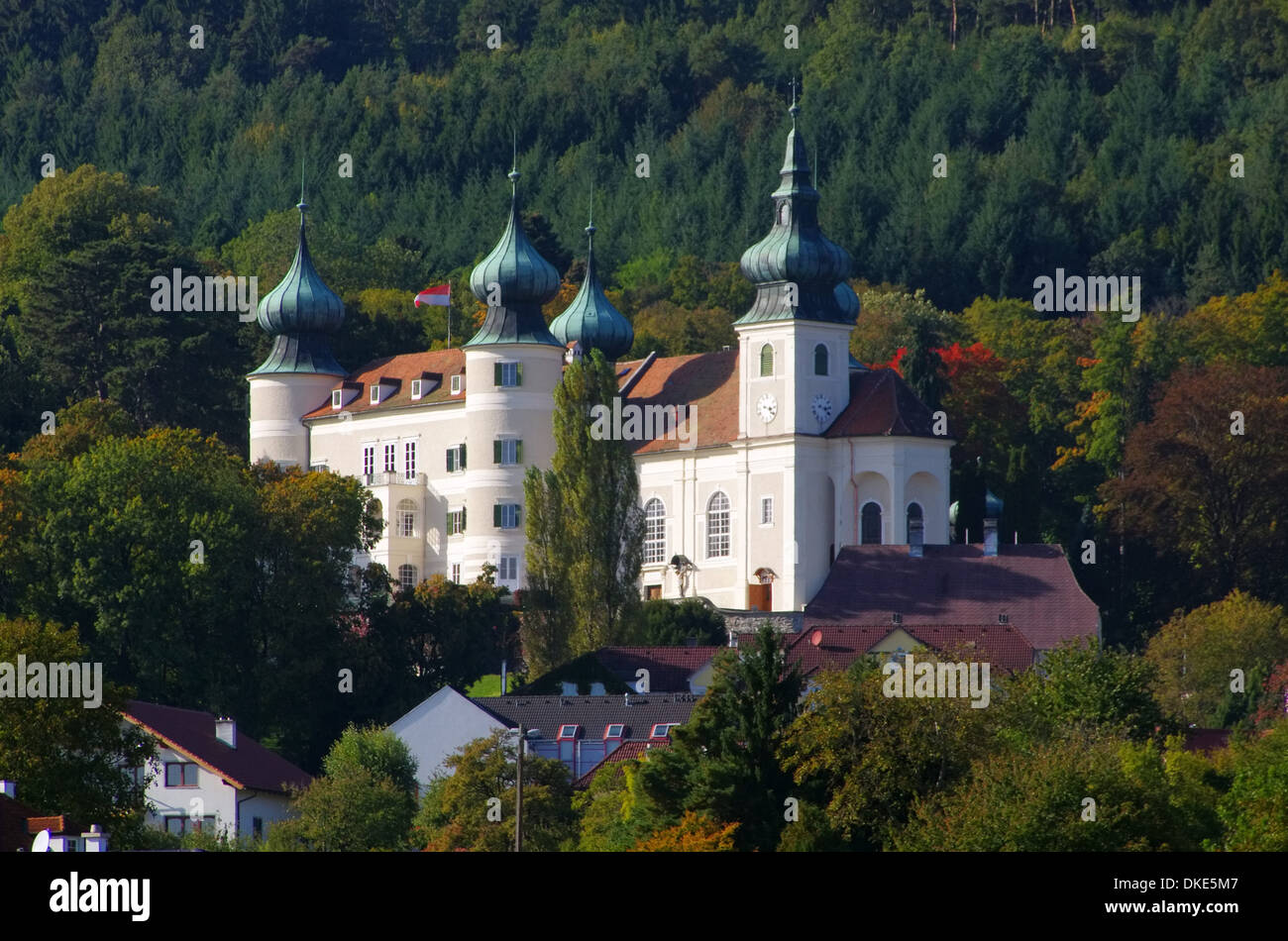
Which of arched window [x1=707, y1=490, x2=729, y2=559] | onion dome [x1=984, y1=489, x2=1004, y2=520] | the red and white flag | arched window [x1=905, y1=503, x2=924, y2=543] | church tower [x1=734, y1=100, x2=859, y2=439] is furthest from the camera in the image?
the red and white flag

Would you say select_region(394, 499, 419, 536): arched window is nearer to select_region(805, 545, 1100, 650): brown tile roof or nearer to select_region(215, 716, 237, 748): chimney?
select_region(805, 545, 1100, 650): brown tile roof

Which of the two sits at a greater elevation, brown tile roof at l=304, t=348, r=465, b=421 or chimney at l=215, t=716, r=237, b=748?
brown tile roof at l=304, t=348, r=465, b=421

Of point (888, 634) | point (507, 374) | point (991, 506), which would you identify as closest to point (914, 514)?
point (991, 506)

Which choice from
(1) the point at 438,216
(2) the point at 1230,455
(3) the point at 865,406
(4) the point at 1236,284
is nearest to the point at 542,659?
(3) the point at 865,406

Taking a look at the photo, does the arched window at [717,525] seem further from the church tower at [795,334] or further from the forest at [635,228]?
the forest at [635,228]

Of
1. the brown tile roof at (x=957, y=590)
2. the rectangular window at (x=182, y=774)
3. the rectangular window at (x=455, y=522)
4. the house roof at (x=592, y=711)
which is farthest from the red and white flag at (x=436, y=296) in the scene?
the rectangular window at (x=182, y=774)

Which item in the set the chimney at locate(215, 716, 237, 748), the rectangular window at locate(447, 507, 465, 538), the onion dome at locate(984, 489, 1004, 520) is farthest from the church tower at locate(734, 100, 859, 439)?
the chimney at locate(215, 716, 237, 748)

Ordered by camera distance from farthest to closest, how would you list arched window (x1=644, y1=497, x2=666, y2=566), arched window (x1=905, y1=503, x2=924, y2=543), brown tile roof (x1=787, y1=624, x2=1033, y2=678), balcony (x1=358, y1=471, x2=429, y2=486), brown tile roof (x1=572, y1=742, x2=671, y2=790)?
balcony (x1=358, y1=471, x2=429, y2=486)
arched window (x1=644, y1=497, x2=666, y2=566)
arched window (x1=905, y1=503, x2=924, y2=543)
brown tile roof (x1=787, y1=624, x2=1033, y2=678)
brown tile roof (x1=572, y1=742, x2=671, y2=790)
